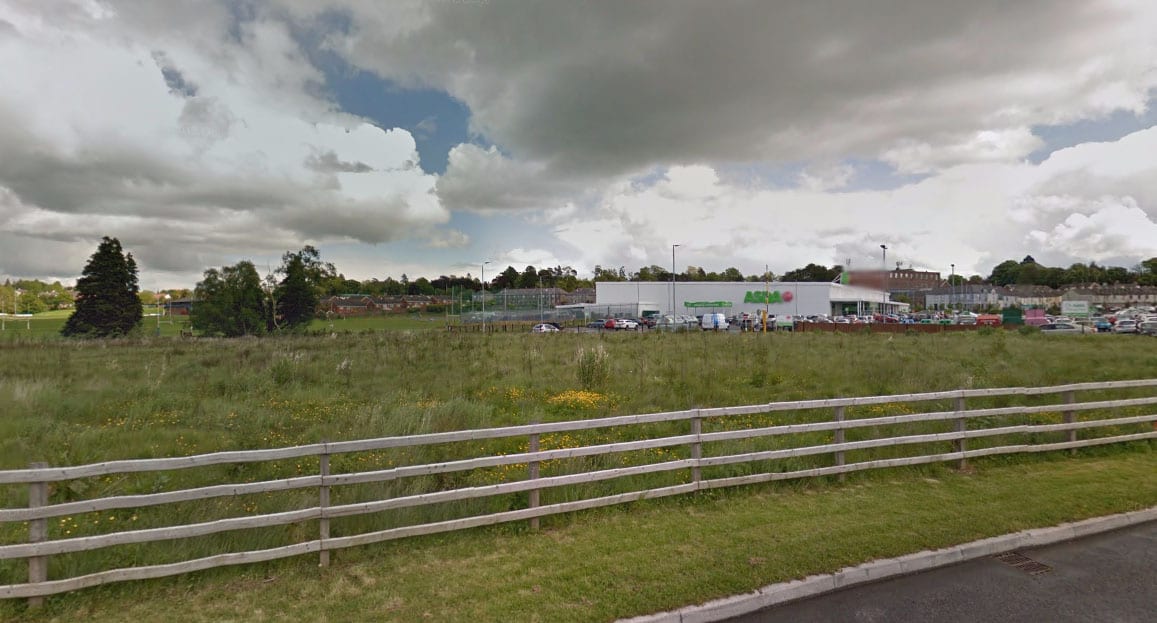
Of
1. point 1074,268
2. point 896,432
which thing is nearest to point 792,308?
point 896,432

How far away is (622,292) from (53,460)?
71.2 m

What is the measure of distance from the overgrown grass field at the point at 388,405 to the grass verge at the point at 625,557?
1.01 feet

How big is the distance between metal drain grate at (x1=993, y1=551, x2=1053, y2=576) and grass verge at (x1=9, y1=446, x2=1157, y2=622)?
26 cm

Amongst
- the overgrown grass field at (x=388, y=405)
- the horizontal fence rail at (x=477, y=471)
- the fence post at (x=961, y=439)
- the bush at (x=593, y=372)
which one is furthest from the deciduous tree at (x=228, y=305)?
the fence post at (x=961, y=439)

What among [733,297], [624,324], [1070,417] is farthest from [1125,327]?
[1070,417]

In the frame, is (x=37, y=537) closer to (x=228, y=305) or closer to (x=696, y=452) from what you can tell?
(x=696, y=452)

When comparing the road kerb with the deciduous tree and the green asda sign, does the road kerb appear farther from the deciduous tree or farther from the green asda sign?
the green asda sign

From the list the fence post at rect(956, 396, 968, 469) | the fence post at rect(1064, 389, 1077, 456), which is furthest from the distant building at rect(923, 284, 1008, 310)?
the fence post at rect(956, 396, 968, 469)

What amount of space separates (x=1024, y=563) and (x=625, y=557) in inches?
148

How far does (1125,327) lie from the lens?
44188 millimetres

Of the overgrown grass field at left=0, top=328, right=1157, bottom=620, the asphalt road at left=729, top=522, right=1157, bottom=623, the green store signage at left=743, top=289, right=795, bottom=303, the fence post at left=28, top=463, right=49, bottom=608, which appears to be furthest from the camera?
the green store signage at left=743, top=289, right=795, bottom=303

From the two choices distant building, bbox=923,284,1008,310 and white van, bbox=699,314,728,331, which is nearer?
white van, bbox=699,314,728,331

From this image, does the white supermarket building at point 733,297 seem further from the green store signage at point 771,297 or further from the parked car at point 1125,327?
the parked car at point 1125,327

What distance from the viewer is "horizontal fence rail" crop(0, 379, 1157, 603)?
162 inches
